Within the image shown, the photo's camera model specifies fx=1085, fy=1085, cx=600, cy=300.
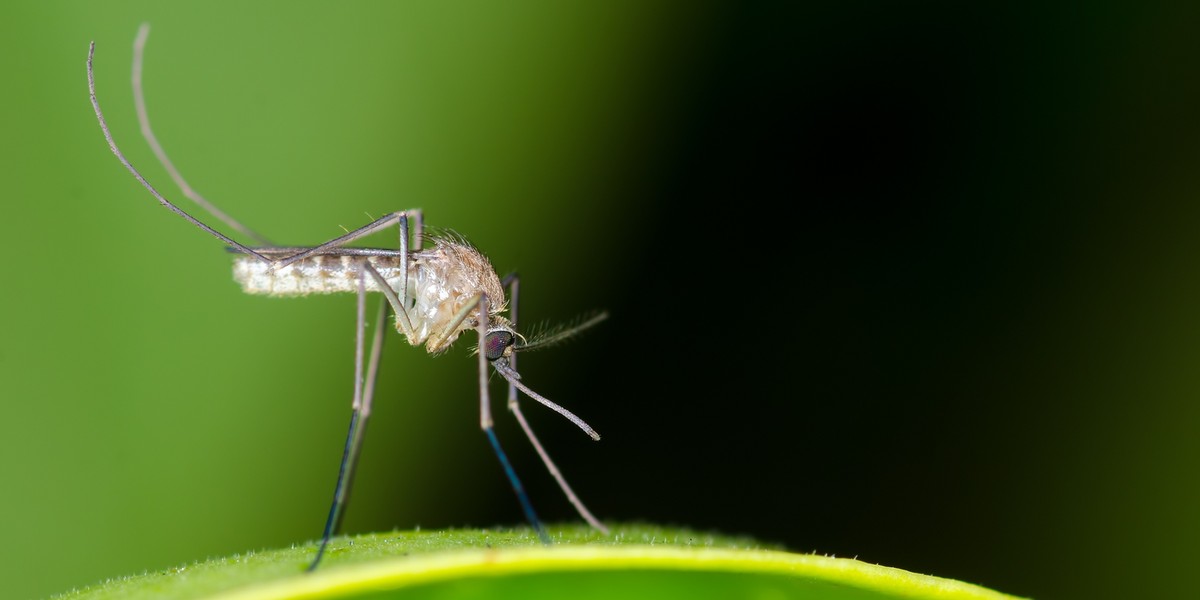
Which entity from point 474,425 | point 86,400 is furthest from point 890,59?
point 86,400

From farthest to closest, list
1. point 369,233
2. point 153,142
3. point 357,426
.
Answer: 1. point 153,142
2. point 369,233
3. point 357,426

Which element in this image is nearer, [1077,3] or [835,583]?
[835,583]

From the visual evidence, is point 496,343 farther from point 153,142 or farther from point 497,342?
point 153,142

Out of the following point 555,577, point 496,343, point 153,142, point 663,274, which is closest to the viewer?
point 555,577

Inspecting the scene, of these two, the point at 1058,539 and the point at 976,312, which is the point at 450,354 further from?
the point at 1058,539

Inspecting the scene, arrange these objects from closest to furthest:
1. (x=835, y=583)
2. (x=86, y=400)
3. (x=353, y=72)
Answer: (x=835, y=583), (x=86, y=400), (x=353, y=72)

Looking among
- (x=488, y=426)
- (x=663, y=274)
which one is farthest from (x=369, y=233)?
(x=663, y=274)

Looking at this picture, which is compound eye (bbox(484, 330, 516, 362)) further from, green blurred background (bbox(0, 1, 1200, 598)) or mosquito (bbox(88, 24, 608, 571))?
green blurred background (bbox(0, 1, 1200, 598))
